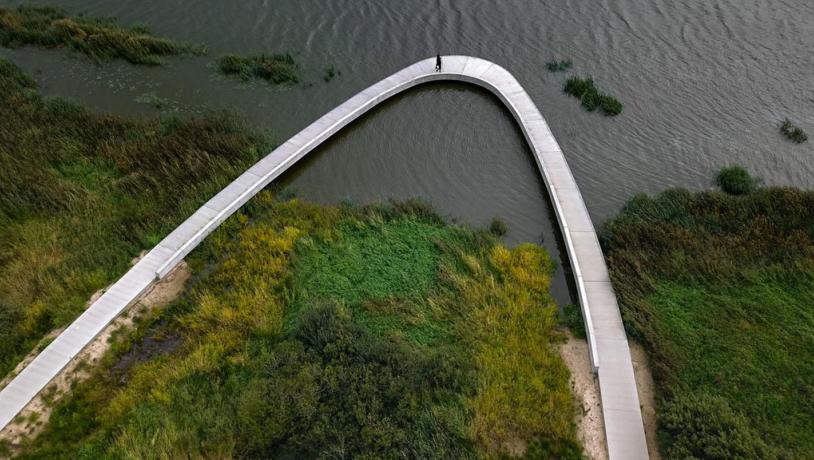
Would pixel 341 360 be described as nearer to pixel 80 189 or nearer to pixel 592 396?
pixel 592 396

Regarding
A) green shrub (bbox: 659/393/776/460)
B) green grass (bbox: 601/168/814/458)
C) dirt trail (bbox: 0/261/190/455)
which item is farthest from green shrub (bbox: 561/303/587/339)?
dirt trail (bbox: 0/261/190/455)

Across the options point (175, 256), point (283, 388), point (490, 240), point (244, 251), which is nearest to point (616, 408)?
point (490, 240)

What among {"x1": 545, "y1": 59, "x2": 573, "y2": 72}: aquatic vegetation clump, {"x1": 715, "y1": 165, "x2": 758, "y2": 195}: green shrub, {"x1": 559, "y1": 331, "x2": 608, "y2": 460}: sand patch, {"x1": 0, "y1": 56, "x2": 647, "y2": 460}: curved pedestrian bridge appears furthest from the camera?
{"x1": 545, "y1": 59, "x2": 573, "y2": 72}: aquatic vegetation clump

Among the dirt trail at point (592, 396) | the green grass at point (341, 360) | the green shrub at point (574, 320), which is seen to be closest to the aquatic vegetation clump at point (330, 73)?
the green grass at point (341, 360)

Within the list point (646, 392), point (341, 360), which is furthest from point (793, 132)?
point (341, 360)

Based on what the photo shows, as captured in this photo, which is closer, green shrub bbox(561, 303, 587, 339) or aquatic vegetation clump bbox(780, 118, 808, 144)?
green shrub bbox(561, 303, 587, 339)

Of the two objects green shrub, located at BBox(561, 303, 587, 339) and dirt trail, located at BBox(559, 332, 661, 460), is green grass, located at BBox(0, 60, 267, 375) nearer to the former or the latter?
green shrub, located at BBox(561, 303, 587, 339)

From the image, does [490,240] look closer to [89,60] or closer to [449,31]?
[449,31]

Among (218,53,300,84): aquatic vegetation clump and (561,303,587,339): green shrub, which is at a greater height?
(218,53,300,84): aquatic vegetation clump
